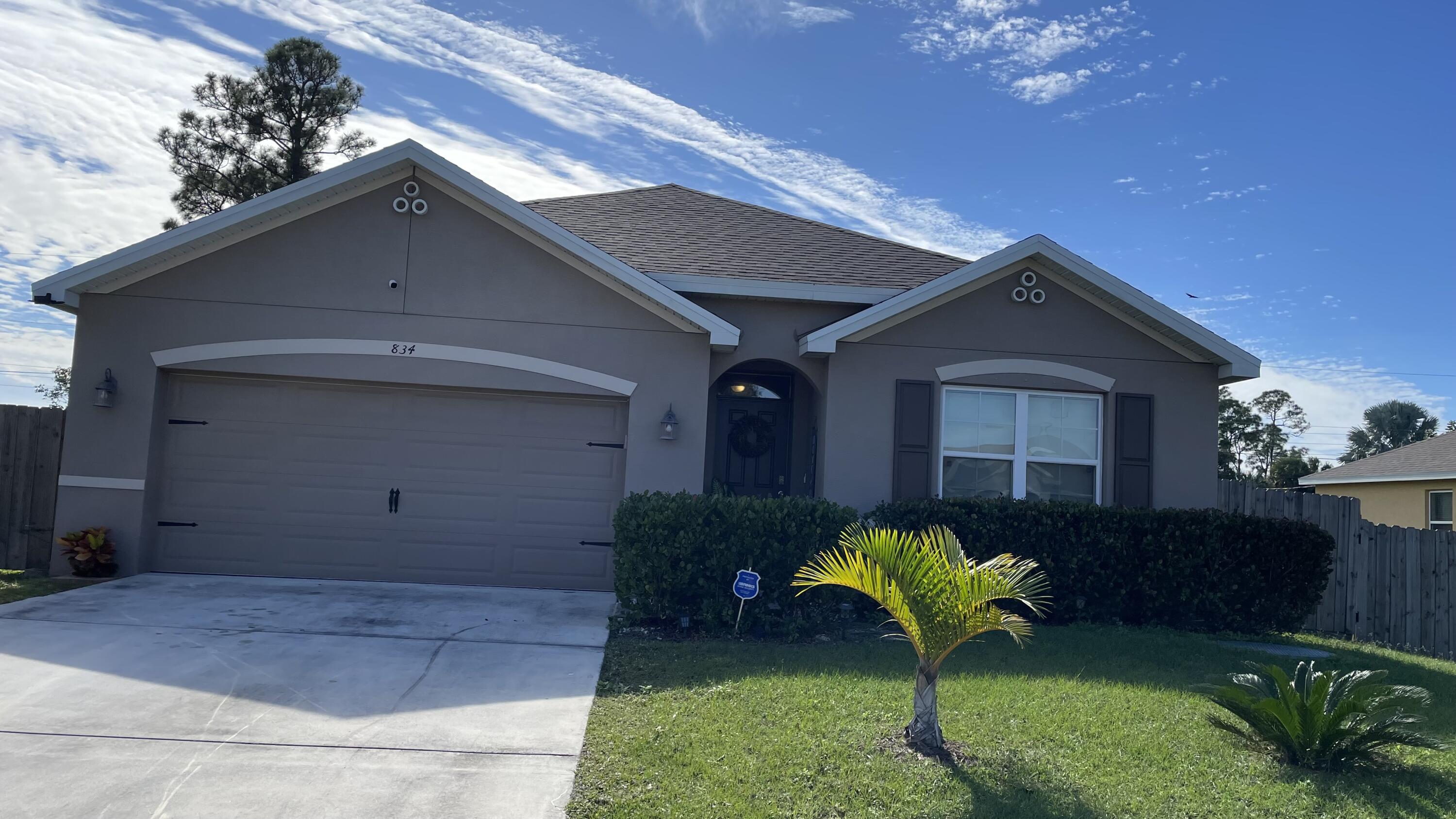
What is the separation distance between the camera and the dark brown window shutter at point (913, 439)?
35.6 ft

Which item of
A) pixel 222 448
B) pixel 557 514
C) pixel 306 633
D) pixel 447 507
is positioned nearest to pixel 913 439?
pixel 557 514

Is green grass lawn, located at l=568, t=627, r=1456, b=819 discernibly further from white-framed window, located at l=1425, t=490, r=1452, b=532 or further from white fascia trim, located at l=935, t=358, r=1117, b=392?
white-framed window, located at l=1425, t=490, r=1452, b=532

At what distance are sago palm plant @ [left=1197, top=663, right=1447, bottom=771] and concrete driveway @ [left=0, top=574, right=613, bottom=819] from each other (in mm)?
4028

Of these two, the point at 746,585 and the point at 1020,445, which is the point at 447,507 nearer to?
the point at 746,585

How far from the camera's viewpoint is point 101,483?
10148mm

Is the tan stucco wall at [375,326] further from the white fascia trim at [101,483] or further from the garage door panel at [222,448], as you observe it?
the garage door panel at [222,448]

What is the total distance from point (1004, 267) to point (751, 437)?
393 centimetres

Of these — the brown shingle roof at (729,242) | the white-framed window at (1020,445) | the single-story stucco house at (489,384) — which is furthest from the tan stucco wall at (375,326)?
the white-framed window at (1020,445)

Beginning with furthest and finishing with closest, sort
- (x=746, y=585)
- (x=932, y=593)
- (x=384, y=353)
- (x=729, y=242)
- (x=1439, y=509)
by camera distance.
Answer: (x=1439, y=509) → (x=729, y=242) → (x=384, y=353) → (x=746, y=585) → (x=932, y=593)

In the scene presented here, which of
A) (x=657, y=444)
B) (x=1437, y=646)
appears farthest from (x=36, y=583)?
(x=1437, y=646)

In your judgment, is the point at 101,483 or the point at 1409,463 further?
the point at 1409,463

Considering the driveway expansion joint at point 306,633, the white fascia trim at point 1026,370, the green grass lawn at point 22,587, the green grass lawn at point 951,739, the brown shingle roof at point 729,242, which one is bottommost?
the green grass lawn at point 951,739

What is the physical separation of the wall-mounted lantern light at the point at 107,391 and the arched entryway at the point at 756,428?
6.78 meters

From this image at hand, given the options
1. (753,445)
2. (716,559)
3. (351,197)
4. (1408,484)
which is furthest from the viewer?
(1408,484)
